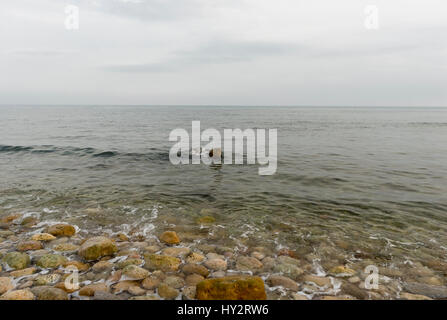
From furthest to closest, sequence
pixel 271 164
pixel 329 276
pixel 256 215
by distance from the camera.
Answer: pixel 271 164
pixel 256 215
pixel 329 276

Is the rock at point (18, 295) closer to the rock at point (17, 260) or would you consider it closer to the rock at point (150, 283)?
the rock at point (17, 260)

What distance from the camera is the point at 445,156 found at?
23641 mm

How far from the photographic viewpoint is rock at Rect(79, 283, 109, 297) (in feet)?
18.4

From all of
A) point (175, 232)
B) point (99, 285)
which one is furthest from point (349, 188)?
point (99, 285)

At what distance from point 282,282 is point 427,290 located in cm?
325

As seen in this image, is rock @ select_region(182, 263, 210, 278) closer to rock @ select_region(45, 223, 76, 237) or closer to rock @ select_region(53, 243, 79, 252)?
rock @ select_region(53, 243, 79, 252)

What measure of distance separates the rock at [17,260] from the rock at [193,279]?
4.20 meters

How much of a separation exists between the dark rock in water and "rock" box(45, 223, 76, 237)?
31.6 ft

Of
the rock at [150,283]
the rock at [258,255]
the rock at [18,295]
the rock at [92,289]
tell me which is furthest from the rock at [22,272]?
the rock at [258,255]

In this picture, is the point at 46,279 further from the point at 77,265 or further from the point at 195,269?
the point at 195,269

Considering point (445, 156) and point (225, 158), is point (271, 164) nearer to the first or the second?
point (225, 158)

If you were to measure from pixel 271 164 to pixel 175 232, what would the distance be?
13116 mm

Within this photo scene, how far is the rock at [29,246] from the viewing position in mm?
7577

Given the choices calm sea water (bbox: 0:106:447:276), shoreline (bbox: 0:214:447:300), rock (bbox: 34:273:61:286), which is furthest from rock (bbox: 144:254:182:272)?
rock (bbox: 34:273:61:286)
